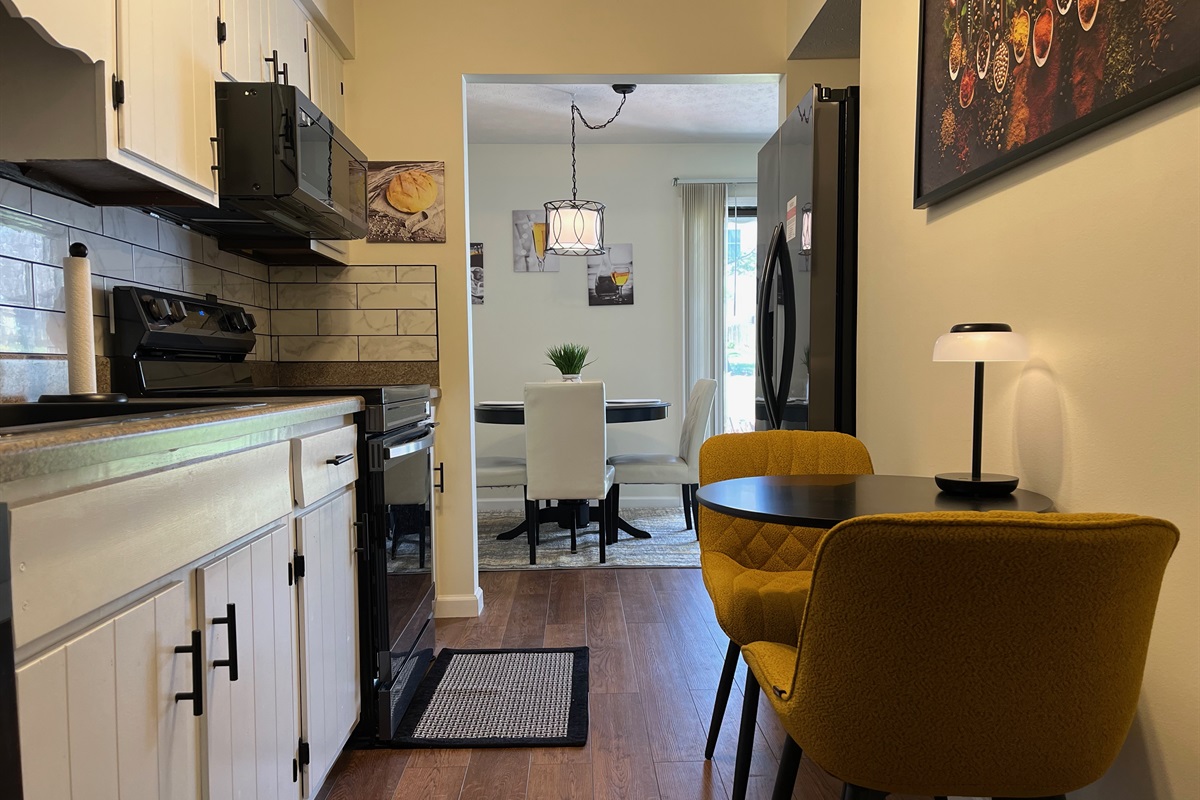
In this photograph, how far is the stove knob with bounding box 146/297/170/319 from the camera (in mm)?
2023

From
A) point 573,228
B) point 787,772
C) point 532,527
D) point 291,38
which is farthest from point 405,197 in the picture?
point 787,772

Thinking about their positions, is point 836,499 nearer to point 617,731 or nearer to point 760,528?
point 760,528

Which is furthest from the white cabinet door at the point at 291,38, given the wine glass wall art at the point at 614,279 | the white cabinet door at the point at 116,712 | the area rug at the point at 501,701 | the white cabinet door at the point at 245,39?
the wine glass wall art at the point at 614,279

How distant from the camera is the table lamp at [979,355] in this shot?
1318 mm

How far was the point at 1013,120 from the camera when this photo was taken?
1416 mm

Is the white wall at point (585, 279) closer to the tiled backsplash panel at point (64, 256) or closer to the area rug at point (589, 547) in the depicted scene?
the area rug at point (589, 547)

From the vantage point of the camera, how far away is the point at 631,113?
4.82 metres

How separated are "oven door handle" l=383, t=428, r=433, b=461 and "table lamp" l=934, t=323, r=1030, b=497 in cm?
136

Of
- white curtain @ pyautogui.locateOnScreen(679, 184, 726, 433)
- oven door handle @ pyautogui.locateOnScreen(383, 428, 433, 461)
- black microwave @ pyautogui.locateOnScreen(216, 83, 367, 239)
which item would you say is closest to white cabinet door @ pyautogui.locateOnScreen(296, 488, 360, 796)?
oven door handle @ pyautogui.locateOnScreen(383, 428, 433, 461)

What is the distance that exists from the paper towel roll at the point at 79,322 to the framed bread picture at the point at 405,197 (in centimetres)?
142

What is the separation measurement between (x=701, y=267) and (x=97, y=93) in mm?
4380

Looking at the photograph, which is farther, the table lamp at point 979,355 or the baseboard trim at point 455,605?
the baseboard trim at point 455,605

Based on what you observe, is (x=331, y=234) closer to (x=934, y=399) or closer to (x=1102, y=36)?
(x=934, y=399)

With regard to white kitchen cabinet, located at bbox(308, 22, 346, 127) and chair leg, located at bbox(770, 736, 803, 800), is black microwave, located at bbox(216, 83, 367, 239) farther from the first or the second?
chair leg, located at bbox(770, 736, 803, 800)
